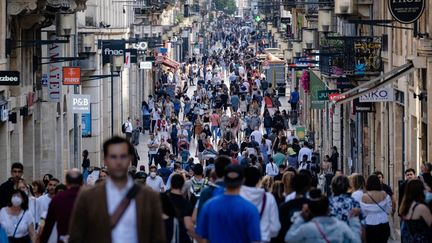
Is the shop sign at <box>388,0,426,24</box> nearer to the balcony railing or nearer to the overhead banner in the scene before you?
the balcony railing

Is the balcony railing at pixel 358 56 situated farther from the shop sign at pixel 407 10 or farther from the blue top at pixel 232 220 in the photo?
the blue top at pixel 232 220

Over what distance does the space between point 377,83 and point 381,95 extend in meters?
0.86

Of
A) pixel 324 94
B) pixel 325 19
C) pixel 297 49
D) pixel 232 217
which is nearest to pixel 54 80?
pixel 324 94

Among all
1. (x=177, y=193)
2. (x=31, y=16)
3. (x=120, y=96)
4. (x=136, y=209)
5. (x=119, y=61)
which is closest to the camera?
(x=136, y=209)

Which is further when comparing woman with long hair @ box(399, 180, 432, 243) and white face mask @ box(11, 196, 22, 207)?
white face mask @ box(11, 196, 22, 207)

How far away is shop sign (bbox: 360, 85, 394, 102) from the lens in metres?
34.0

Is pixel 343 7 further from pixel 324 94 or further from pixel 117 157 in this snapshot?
pixel 117 157

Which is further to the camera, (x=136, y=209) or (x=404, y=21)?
(x=404, y=21)

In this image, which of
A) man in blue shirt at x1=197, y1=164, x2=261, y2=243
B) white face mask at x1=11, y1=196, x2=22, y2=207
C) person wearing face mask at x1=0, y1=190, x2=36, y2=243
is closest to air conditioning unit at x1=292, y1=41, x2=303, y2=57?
person wearing face mask at x1=0, y1=190, x2=36, y2=243

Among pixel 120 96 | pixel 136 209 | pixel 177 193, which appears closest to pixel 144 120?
pixel 120 96

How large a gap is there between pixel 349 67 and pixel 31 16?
7577 mm

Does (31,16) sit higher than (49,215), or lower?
higher

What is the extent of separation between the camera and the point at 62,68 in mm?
40969

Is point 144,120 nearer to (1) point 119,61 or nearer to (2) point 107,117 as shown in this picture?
(2) point 107,117
